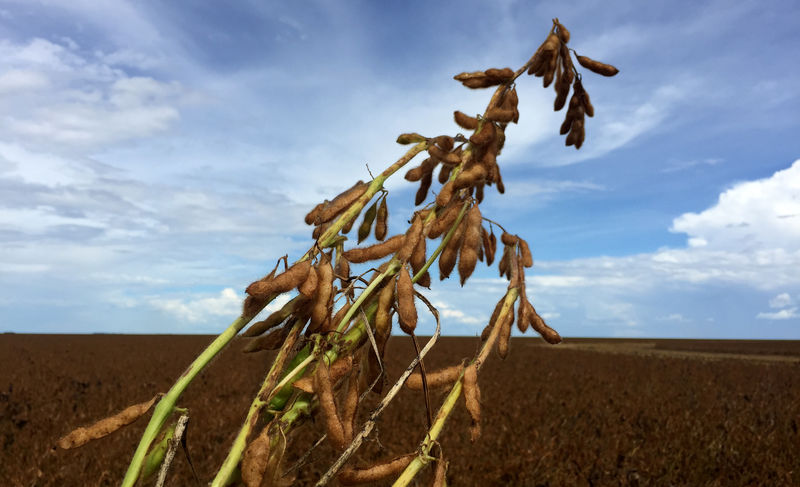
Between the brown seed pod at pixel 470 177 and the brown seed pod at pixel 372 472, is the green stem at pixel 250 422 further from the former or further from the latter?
the brown seed pod at pixel 470 177

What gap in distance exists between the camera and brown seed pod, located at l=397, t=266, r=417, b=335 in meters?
0.80

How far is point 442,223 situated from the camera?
0.90 metres

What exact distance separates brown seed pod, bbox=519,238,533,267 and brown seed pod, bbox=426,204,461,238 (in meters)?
0.17

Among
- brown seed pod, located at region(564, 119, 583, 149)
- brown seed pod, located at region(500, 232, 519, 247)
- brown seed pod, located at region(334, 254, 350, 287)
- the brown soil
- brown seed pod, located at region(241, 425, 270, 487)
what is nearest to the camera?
brown seed pod, located at region(241, 425, 270, 487)

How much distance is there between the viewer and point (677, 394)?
32.6 feet

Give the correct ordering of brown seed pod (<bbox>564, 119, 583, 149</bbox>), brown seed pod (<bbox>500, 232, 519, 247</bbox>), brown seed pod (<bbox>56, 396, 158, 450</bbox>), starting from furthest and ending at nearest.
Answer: brown seed pod (<bbox>564, 119, 583, 149</bbox>), brown seed pod (<bbox>500, 232, 519, 247</bbox>), brown seed pod (<bbox>56, 396, 158, 450</bbox>)

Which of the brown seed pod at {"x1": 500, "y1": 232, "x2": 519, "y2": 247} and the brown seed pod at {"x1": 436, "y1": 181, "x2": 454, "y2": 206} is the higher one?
the brown seed pod at {"x1": 436, "y1": 181, "x2": 454, "y2": 206}

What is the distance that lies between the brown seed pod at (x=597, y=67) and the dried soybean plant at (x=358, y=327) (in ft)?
0.62

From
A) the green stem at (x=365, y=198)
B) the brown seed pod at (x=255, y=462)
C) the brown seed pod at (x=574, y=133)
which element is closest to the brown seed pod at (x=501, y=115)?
the green stem at (x=365, y=198)

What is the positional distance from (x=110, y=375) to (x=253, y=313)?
12.5m

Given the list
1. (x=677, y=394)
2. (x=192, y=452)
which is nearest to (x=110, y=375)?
(x=192, y=452)

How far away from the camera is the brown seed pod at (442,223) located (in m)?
0.90

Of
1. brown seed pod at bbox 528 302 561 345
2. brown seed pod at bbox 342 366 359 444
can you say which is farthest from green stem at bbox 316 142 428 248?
brown seed pod at bbox 528 302 561 345

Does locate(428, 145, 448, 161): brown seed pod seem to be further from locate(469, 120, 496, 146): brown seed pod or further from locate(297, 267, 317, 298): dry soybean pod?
locate(297, 267, 317, 298): dry soybean pod
